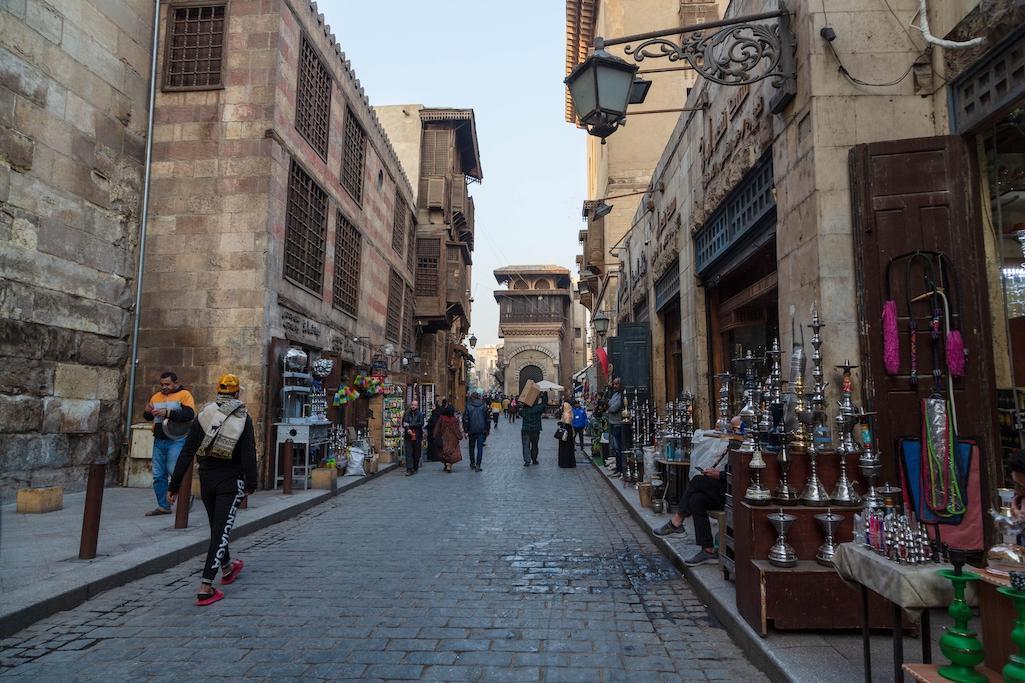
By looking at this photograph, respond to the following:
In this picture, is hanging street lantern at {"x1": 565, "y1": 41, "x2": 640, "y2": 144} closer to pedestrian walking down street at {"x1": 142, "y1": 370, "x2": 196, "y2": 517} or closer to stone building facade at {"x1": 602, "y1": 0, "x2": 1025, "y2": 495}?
stone building facade at {"x1": 602, "y1": 0, "x2": 1025, "y2": 495}

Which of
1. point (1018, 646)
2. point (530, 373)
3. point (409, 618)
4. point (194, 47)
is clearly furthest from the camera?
point (530, 373)

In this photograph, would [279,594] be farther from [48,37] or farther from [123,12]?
[123,12]

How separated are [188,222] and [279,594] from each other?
7998mm

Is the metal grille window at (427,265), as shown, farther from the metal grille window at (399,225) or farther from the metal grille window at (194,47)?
the metal grille window at (194,47)

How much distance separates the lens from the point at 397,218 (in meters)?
21.1

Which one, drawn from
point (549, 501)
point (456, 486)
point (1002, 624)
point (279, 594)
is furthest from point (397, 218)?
point (1002, 624)

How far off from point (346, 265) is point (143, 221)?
540 cm

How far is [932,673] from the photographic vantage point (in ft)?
7.50

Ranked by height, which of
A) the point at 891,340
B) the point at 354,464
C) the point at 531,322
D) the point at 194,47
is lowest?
the point at 354,464

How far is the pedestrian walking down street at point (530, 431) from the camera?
14906 millimetres

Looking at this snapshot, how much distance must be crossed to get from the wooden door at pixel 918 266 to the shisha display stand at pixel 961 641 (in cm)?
267

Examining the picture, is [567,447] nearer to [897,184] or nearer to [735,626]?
[897,184]

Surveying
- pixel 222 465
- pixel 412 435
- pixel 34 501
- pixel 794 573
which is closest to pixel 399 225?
pixel 412 435

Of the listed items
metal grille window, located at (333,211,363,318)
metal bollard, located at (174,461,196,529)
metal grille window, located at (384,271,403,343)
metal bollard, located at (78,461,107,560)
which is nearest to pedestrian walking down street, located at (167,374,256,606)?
Answer: metal bollard, located at (78,461,107,560)
